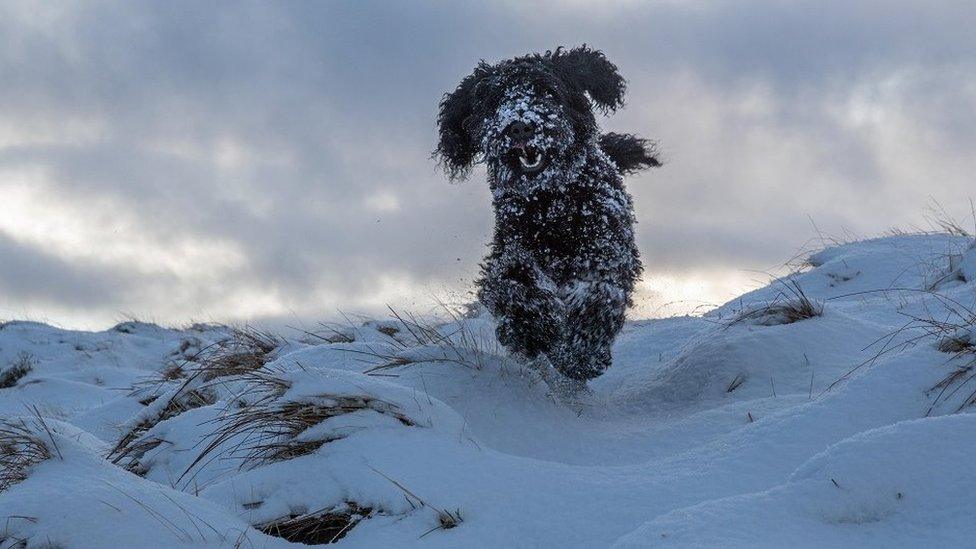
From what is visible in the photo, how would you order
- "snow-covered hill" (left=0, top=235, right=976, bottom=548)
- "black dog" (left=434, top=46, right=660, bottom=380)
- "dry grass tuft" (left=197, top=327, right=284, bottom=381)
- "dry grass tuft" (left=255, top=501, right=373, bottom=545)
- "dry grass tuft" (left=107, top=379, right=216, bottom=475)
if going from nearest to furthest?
"snow-covered hill" (left=0, top=235, right=976, bottom=548) < "dry grass tuft" (left=255, top=501, right=373, bottom=545) < "dry grass tuft" (left=107, top=379, right=216, bottom=475) < "black dog" (left=434, top=46, right=660, bottom=380) < "dry grass tuft" (left=197, top=327, right=284, bottom=381)

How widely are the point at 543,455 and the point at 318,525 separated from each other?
104 cm

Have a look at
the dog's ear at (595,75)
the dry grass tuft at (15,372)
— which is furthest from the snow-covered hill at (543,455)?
the dry grass tuft at (15,372)

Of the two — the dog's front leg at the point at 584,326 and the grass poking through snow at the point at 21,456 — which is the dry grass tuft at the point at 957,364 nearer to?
the dog's front leg at the point at 584,326

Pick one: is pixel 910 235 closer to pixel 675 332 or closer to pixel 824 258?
pixel 824 258

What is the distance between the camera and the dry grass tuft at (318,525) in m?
2.43

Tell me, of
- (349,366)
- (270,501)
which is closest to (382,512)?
(270,501)

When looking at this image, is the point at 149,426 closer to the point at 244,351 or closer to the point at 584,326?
the point at 244,351

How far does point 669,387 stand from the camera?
439 cm

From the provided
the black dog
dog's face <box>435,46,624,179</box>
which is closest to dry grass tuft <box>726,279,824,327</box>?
the black dog

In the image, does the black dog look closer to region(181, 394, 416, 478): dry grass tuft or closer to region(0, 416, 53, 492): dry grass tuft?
region(181, 394, 416, 478): dry grass tuft

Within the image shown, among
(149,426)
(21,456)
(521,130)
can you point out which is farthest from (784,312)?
(21,456)

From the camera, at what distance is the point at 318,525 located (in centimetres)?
245

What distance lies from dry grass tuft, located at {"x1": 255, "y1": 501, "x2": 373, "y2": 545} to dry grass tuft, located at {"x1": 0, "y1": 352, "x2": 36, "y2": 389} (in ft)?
22.7

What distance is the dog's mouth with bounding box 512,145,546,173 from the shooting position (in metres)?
4.30
